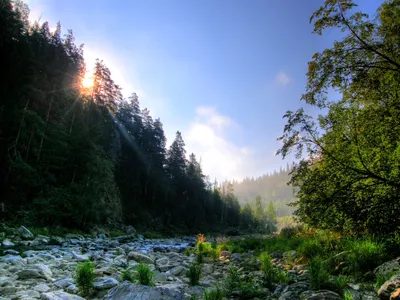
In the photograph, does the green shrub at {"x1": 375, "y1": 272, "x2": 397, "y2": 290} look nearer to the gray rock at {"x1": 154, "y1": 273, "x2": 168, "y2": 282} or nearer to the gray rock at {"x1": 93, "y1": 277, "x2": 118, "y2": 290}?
the gray rock at {"x1": 154, "y1": 273, "x2": 168, "y2": 282}

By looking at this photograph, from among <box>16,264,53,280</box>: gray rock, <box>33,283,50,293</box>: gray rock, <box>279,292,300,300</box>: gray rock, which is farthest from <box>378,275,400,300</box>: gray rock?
<box>16,264,53,280</box>: gray rock

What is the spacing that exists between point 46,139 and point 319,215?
2251 cm

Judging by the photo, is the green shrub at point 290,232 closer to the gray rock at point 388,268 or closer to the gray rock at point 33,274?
the gray rock at point 388,268

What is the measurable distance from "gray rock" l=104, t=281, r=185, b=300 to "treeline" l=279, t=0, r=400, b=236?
14.5 ft

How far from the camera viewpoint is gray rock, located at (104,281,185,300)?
3.78 metres

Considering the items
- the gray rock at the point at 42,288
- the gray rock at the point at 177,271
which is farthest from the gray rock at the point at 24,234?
the gray rock at the point at 177,271

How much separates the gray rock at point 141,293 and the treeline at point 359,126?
14.5ft

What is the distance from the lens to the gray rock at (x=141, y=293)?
3.78 m

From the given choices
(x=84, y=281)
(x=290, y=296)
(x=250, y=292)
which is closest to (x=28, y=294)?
(x=84, y=281)

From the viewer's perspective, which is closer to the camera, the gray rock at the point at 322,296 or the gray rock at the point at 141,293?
the gray rock at the point at 322,296

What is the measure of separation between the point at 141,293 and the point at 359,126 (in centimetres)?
575

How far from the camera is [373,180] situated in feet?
18.6

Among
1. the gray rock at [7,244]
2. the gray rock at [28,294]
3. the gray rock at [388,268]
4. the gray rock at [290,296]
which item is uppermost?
the gray rock at [388,268]

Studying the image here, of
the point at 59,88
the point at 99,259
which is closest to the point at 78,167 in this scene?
the point at 59,88
